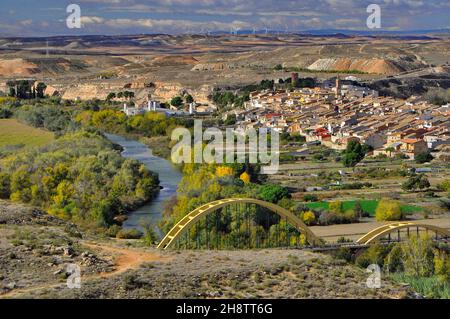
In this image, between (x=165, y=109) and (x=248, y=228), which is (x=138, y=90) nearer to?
(x=165, y=109)

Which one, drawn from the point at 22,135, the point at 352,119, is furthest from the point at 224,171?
the point at 352,119

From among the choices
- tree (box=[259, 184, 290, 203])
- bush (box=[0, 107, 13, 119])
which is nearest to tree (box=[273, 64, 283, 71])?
bush (box=[0, 107, 13, 119])

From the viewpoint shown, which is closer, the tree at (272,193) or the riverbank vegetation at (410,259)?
the riverbank vegetation at (410,259)

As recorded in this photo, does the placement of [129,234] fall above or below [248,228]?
below

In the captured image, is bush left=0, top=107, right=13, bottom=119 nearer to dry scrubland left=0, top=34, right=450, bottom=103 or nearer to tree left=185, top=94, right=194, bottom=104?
tree left=185, top=94, right=194, bottom=104

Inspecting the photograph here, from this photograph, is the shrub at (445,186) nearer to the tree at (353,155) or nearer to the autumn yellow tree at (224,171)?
the tree at (353,155)

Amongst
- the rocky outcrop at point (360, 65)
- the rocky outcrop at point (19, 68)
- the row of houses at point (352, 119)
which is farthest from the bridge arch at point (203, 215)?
the rocky outcrop at point (19, 68)

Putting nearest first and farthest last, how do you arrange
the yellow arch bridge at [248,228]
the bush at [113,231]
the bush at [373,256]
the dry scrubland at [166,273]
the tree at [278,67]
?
the dry scrubland at [166,273] < the yellow arch bridge at [248,228] < the bush at [373,256] < the bush at [113,231] < the tree at [278,67]
